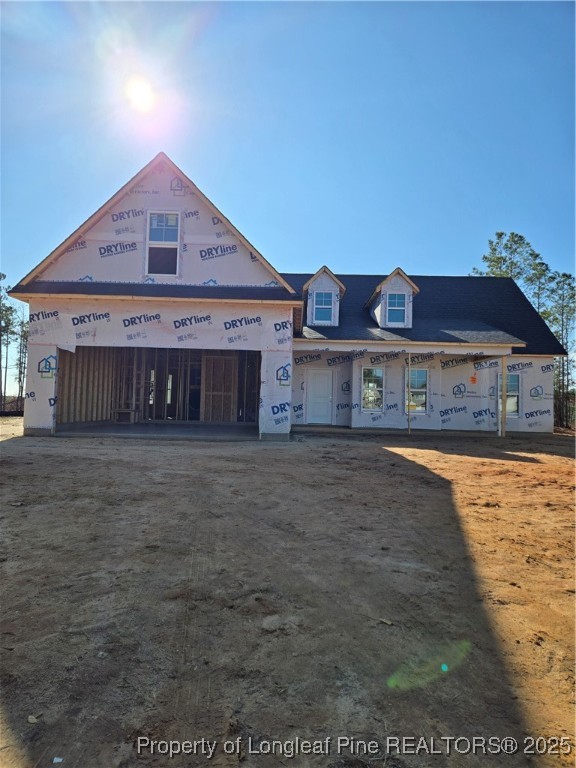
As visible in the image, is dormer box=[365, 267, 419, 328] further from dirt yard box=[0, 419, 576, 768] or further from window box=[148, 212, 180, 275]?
dirt yard box=[0, 419, 576, 768]

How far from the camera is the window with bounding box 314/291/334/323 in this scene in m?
17.0

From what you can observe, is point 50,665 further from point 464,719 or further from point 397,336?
point 397,336

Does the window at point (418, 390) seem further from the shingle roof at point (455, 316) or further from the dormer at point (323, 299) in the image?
the dormer at point (323, 299)

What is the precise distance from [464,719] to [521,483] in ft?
20.7

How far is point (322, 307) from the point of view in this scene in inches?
669

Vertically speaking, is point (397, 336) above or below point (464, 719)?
above

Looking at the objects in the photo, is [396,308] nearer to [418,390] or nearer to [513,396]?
[418,390]

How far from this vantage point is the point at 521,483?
749 centimetres

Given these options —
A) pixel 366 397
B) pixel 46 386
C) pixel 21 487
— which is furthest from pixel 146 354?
pixel 21 487

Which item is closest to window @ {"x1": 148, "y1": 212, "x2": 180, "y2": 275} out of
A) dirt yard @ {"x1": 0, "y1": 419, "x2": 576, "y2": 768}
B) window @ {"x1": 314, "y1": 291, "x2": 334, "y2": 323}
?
window @ {"x1": 314, "y1": 291, "x2": 334, "y2": 323}

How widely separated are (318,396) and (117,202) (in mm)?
9552

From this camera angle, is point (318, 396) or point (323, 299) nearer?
point (318, 396)

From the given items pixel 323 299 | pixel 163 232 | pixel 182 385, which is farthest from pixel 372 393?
pixel 163 232

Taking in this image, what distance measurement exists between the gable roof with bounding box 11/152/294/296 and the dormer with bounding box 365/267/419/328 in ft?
19.1
